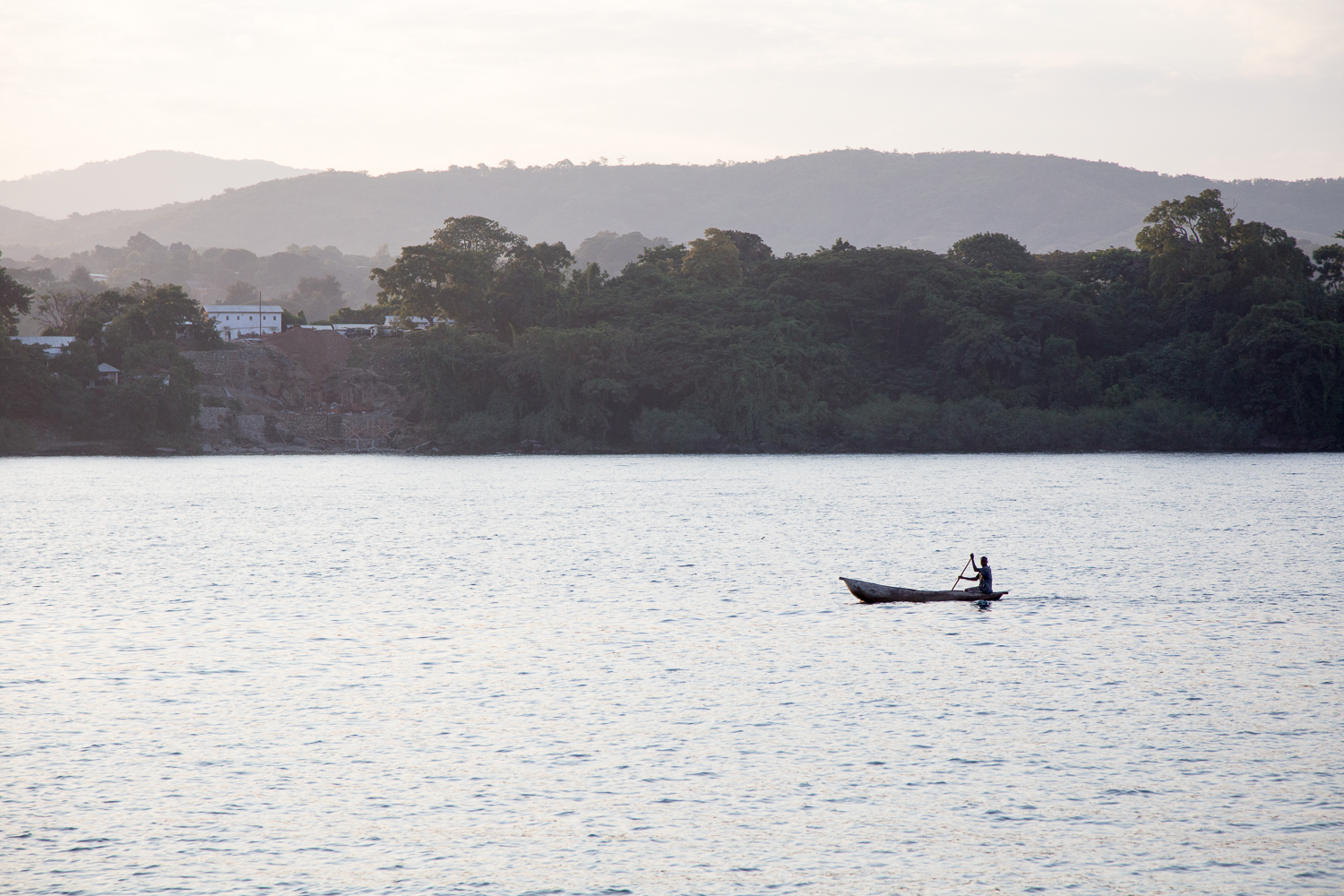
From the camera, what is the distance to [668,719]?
22.2m

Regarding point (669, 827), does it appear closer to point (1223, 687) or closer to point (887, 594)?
point (1223, 687)

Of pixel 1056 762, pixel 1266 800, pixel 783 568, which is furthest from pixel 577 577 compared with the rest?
pixel 1266 800

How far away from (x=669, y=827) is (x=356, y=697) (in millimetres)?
9699

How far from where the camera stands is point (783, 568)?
4394 cm

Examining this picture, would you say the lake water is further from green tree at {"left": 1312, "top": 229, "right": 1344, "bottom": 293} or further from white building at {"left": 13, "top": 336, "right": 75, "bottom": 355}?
green tree at {"left": 1312, "top": 229, "right": 1344, "bottom": 293}

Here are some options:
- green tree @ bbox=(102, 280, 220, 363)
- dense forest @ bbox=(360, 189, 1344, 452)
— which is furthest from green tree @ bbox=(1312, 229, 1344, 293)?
green tree @ bbox=(102, 280, 220, 363)

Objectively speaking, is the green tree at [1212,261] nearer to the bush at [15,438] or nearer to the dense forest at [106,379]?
the dense forest at [106,379]

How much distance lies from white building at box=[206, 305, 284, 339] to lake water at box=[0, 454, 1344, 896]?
319 ft

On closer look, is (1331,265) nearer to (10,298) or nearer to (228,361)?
(228,361)

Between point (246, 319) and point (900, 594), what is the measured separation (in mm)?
127869

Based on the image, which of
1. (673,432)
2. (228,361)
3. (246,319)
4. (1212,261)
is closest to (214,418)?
(228,361)

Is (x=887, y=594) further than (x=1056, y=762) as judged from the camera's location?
Yes

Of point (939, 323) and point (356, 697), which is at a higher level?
point (939, 323)

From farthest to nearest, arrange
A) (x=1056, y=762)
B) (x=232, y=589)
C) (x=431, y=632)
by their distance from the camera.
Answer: (x=232, y=589), (x=431, y=632), (x=1056, y=762)
